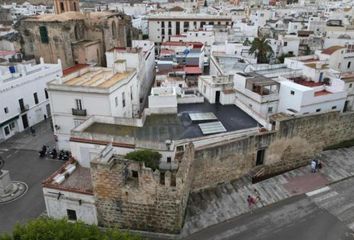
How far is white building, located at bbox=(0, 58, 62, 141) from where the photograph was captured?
30.1 m

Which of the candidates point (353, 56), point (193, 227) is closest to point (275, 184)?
point (193, 227)

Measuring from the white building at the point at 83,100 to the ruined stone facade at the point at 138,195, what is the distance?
8.05m

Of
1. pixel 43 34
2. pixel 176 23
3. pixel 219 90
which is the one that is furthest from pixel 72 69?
pixel 176 23

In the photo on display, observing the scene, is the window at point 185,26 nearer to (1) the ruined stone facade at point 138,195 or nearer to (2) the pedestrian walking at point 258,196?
(2) the pedestrian walking at point 258,196

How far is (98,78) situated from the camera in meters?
29.3

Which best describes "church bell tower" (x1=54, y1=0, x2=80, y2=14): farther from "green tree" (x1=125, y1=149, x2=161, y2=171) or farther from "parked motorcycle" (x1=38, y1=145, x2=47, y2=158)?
"green tree" (x1=125, y1=149, x2=161, y2=171)

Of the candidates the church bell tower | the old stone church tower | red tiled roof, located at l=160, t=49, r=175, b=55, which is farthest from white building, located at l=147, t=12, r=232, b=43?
red tiled roof, located at l=160, t=49, r=175, b=55

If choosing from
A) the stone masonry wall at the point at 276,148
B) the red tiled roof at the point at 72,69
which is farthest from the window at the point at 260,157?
the red tiled roof at the point at 72,69

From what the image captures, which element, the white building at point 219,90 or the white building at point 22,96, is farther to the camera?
the white building at point 22,96

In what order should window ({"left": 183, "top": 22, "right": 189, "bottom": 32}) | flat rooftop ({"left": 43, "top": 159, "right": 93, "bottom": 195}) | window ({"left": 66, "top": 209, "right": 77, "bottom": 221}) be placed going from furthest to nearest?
window ({"left": 183, "top": 22, "right": 189, "bottom": 32}) < window ({"left": 66, "top": 209, "right": 77, "bottom": 221}) < flat rooftop ({"left": 43, "top": 159, "right": 93, "bottom": 195})

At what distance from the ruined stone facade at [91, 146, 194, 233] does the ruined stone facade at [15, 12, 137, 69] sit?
99.3ft

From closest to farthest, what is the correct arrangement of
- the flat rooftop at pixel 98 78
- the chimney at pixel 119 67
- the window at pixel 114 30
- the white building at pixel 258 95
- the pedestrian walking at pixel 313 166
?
1. the pedestrian walking at pixel 313 166
2. the white building at pixel 258 95
3. the flat rooftop at pixel 98 78
4. the chimney at pixel 119 67
5. the window at pixel 114 30

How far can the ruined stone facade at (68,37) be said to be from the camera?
42750mm

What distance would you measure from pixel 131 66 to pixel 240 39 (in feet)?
85.2
